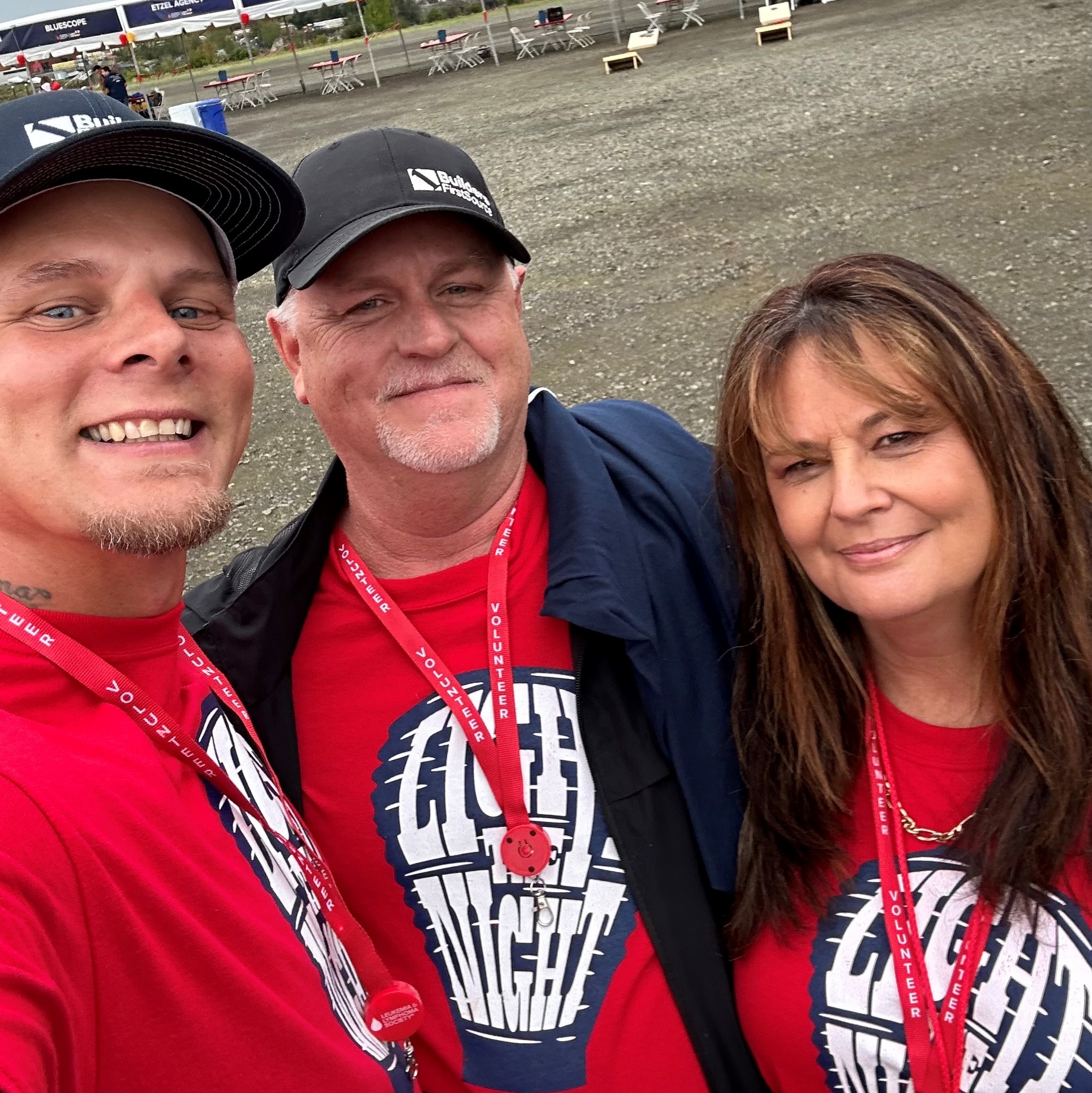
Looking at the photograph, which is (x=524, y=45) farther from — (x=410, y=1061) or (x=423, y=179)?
(x=410, y=1061)

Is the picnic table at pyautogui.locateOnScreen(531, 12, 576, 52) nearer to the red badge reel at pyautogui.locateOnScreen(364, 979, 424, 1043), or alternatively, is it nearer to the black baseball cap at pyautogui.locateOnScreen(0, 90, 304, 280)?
the black baseball cap at pyautogui.locateOnScreen(0, 90, 304, 280)

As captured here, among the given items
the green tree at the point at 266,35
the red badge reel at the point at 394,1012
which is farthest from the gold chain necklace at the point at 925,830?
the green tree at the point at 266,35

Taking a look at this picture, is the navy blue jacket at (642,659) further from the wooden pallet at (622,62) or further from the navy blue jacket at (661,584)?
the wooden pallet at (622,62)

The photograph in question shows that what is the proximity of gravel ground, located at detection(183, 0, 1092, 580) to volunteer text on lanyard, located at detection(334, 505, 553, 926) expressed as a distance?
13.0 ft

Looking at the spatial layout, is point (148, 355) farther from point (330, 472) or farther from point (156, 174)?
point (330, 472)

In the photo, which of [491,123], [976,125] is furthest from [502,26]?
[976,125]

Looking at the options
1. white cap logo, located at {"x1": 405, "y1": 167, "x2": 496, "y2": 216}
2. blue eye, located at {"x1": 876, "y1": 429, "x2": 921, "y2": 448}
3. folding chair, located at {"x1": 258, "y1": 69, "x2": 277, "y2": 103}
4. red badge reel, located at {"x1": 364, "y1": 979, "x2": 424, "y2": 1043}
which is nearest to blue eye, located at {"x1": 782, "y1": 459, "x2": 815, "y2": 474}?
blue eye, located at {"x1": 876, "y1": 429, "x2": 921, "y2": 448}

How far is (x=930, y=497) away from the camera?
184 centimetres

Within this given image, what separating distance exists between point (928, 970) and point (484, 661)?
1.10m

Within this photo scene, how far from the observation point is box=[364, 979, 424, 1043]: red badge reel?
1.86 metres

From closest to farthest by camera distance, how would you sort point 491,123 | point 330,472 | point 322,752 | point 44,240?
point 44,240 < point 322,752 < point 330,472 < point 491,123

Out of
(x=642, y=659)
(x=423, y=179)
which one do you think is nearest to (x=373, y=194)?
(x=423, y=179)

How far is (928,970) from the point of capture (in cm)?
183

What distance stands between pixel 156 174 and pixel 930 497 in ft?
4.81
